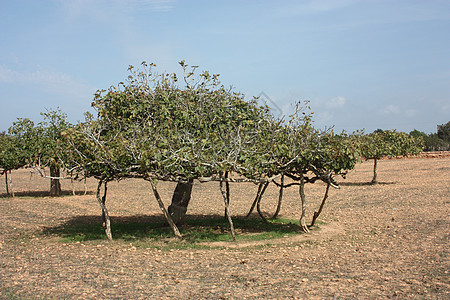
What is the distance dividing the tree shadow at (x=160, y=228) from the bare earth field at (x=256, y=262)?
404mm

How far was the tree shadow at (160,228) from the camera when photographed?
13250 millimetres

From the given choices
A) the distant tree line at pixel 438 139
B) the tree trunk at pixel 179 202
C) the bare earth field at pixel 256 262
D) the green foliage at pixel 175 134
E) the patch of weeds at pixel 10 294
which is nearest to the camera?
the patch of weeds at pixel 10 294

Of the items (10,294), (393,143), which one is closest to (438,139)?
(393,143)

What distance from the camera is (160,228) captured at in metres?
14.7

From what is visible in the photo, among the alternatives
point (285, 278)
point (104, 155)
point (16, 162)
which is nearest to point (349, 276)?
point (285, 278)

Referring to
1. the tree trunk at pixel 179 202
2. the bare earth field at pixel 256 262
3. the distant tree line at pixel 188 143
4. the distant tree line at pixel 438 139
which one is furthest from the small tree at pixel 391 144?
the distant tree line at pixel 438 139

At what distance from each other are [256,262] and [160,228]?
18.6ft

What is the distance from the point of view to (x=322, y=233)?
13602mm

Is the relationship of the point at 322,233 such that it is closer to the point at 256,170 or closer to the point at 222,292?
the point at 256,170

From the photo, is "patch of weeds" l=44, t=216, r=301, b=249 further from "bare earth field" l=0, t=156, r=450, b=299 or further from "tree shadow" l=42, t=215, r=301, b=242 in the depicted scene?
"bare earth field" l=0, t=156, r=450, b=299

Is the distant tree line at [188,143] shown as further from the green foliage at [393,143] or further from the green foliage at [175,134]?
the green foliage at [393,143]

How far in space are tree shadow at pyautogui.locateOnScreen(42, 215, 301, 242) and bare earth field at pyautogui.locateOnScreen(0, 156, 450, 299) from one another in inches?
15.9

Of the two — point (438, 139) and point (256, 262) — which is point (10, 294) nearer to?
point (256, 262)

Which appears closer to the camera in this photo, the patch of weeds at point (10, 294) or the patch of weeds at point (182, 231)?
the patch of weeds at point (10, 294)
